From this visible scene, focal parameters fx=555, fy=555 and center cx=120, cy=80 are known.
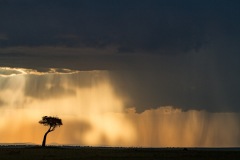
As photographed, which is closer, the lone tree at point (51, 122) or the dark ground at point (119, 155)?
the dark ground at point (119, 155)

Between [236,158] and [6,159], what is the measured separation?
35.7 meters

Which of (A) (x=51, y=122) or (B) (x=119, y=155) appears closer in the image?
(B) (x=119, y=155)

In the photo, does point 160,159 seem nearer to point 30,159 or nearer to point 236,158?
point 236,158

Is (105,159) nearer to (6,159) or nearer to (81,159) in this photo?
(81,159)

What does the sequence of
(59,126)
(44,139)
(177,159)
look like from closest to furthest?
(177,159), (44,139), (59,126)

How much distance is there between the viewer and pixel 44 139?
523 feet

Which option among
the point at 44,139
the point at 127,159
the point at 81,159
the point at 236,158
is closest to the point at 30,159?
the point at 81,159

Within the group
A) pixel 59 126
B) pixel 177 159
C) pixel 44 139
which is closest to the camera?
pixel 177 159

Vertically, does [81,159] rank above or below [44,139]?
below

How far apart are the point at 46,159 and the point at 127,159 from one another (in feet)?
40.9

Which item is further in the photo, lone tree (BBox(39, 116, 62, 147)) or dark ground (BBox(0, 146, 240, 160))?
lone tree (BBox(39, 116, 62, 147))

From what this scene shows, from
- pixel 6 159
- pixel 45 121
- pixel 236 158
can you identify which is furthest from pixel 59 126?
pixel 236 158

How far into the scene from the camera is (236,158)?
84.3 meters

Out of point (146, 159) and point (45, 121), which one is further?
point (45, 121)
